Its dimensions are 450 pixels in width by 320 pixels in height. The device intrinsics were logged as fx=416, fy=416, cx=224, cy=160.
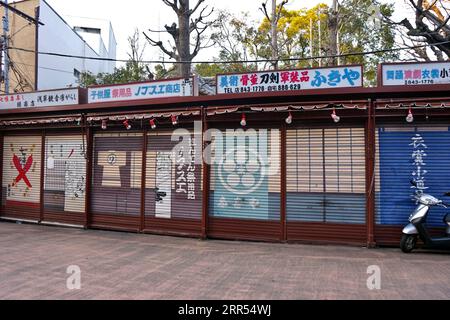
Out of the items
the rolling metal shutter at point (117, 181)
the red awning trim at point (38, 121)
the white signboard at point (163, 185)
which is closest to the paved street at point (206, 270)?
the white signboard at point (163, 185)

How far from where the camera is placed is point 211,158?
9539mm

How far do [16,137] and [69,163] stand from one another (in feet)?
7.43

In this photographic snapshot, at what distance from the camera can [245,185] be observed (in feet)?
30.5

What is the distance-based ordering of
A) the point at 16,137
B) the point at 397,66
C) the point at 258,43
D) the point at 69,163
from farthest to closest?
the point at 258,43 → the point at 16,137 → the point at 69,163 → the point at 397,66

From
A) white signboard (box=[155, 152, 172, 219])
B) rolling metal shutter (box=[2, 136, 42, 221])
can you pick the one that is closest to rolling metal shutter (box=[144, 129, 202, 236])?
white signboard (box=[155, 152, 172, 219])

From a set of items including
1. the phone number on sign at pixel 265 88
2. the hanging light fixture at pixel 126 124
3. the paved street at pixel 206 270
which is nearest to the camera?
the paved street at pixel 206 270

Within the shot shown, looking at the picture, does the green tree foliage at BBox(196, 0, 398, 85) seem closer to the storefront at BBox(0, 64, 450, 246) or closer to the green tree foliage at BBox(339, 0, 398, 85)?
the green tree foliage at BBox(339, 0, 398, 85)

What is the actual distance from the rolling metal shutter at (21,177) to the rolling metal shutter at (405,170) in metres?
8.93

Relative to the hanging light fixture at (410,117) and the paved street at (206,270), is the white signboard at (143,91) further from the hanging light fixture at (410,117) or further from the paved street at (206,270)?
the hanging light fixture at (410,117)

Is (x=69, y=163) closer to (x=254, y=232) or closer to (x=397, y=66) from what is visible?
(x=254, y=232)

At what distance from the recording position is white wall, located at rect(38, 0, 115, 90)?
83.8 feet

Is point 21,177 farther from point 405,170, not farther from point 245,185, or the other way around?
point 405,170

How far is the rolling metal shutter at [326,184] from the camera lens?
28.2 feet

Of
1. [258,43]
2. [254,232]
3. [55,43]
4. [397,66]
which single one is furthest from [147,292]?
[258,43]
